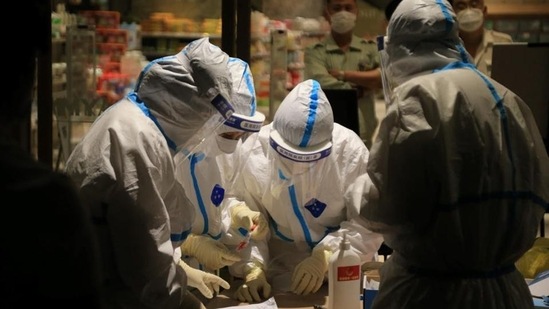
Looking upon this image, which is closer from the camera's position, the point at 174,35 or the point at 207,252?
the point at 207,252

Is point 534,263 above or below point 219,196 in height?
below

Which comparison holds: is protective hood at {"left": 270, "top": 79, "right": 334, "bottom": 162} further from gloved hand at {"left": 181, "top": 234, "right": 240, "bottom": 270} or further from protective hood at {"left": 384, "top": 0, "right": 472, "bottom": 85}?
protective hood at {"left": 384, "top": 0, "right": 472, "bottom": 85}

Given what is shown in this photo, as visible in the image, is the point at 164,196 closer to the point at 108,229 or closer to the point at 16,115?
the point at 108,229

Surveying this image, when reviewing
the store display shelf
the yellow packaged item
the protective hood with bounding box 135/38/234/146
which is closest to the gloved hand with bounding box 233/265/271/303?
the protective hood with bounding box 135/38/234/146

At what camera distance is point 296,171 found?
8.27 feet

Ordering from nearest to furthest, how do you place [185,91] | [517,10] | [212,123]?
[185,91]
[212,123]
[517,10]

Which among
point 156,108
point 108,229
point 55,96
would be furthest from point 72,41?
point 108,229

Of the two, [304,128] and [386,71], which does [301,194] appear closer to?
[304,128]

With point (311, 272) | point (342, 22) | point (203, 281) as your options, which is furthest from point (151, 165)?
point (342, 22)

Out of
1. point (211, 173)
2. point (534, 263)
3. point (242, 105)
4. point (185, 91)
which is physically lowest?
point (534, 263)

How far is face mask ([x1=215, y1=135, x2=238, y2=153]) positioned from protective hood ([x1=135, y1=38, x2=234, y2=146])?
42 centimetres

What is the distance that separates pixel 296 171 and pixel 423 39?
720 millimetres

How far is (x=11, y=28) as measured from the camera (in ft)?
2.93

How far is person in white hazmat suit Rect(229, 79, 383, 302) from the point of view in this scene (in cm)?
248
